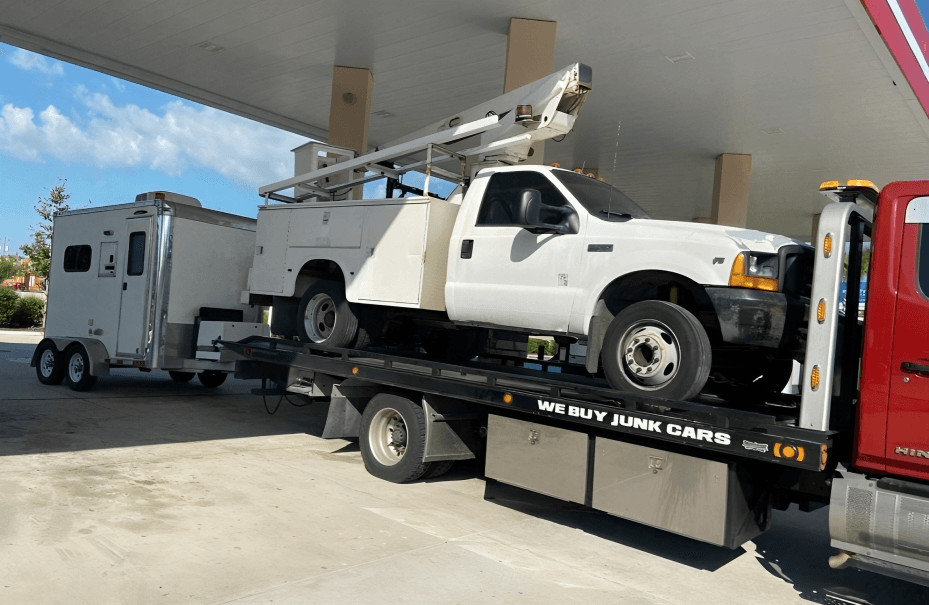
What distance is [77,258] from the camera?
1220cm

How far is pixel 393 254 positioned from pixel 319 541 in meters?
3.05

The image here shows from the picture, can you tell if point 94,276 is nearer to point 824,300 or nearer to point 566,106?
point 566,106

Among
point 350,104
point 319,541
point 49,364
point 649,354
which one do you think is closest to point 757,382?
point 649,354

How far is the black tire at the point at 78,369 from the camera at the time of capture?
37.6 ft

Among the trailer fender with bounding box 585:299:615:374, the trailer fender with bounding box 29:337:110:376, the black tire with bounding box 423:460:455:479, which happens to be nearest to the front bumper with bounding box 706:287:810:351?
the trailer fender with bounding box 585:299:615:374

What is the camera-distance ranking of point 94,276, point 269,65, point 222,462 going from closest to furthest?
1. point 222,462
2. point 94,276
3. point 269,65

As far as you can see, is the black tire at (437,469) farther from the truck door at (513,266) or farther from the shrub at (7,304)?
the shrub at (7,304)

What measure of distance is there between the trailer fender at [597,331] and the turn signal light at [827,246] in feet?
5.84

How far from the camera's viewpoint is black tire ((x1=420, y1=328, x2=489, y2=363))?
8.79 m

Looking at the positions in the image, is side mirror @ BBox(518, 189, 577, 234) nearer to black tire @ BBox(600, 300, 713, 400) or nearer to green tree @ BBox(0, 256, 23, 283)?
black tire @ BBox(600, 300, 713, 400)

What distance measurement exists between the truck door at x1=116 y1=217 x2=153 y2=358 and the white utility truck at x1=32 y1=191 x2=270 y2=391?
0.6 inches

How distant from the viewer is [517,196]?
650 cm

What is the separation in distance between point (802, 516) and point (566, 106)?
462 cm

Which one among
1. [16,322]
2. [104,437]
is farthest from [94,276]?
[16,322]
